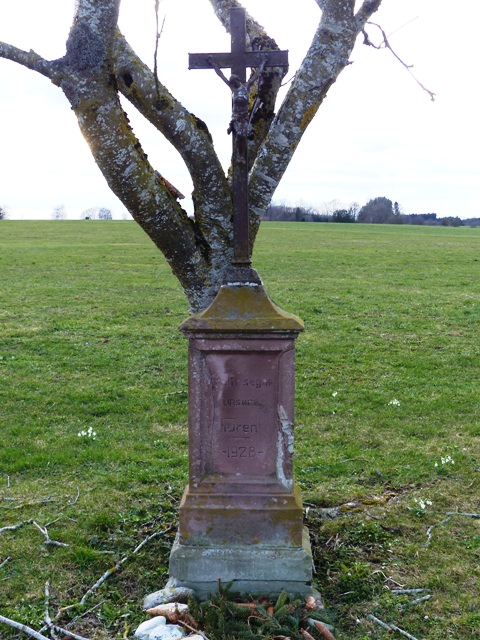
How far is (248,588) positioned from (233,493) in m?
0.67

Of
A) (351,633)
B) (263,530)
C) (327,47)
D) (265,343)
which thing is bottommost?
(351,633)

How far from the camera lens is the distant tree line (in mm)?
71812

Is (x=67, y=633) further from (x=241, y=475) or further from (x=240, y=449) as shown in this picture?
(x=240, y=449)

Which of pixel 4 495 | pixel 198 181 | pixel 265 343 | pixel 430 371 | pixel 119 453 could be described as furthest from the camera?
pixel 430 371

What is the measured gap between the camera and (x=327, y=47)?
193 inches

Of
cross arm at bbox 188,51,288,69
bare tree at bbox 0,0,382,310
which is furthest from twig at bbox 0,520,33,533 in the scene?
cross arm at bbox 188,51,288,69

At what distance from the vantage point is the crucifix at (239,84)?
4328 millimetres

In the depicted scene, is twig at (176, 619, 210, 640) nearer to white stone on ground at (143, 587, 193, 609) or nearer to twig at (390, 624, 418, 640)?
white stone on ground at (143, 587, 193, 609)

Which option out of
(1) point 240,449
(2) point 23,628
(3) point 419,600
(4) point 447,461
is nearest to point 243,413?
(1) point 240,449

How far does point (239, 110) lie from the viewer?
4312 millimetres

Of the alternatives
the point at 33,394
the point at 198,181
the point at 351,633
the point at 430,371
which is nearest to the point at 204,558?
the point at 351,633

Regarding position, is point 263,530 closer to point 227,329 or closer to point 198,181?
point 227,329

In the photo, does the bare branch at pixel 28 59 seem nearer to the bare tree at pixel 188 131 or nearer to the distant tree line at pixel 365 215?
the bare tree at pixel 188 131

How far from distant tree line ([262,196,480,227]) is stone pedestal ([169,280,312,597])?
218 feet
